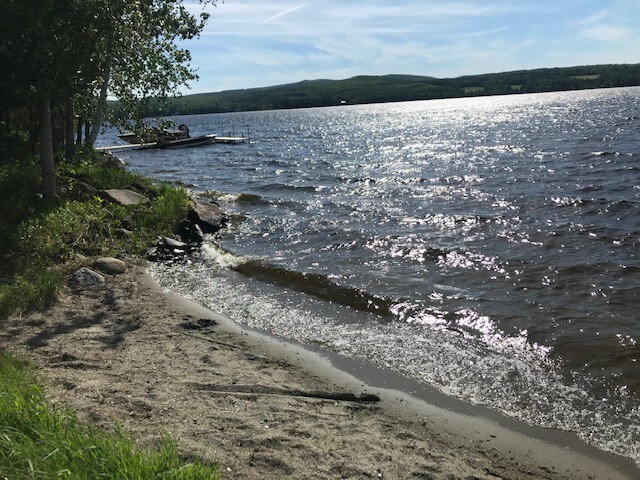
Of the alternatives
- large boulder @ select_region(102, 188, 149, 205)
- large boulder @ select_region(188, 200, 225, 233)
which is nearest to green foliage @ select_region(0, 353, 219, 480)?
large boulder @ select_region(102, 188, 149, 205)

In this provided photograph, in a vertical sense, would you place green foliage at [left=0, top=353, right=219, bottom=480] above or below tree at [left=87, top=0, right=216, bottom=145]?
below

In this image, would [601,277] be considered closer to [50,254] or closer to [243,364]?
[243,364]

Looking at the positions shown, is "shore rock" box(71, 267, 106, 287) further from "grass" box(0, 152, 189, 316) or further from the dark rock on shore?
the dark rock on shore

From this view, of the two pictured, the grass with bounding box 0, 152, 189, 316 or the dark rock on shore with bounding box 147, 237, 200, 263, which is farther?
the dark rock on shore with bounding box 147, 237, 200, 263

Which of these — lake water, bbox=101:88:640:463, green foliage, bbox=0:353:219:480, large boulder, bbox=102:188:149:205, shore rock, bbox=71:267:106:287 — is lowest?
lake water, bbox=101:88:640:463

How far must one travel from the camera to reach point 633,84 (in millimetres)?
182500

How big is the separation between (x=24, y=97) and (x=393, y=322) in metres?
10.5

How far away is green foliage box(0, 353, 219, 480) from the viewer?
3.56 metres

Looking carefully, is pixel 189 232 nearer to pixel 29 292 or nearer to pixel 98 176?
pixel 98 176

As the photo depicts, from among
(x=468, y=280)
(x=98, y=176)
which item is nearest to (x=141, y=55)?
(x=98, y=176)

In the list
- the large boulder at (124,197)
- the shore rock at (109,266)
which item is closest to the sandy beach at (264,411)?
the shore rock at (109,266)

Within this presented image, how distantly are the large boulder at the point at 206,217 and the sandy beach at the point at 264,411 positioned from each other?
28.1 ft

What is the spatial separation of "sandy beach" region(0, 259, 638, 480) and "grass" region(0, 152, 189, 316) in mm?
1227

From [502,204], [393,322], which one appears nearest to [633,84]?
[502,204]
